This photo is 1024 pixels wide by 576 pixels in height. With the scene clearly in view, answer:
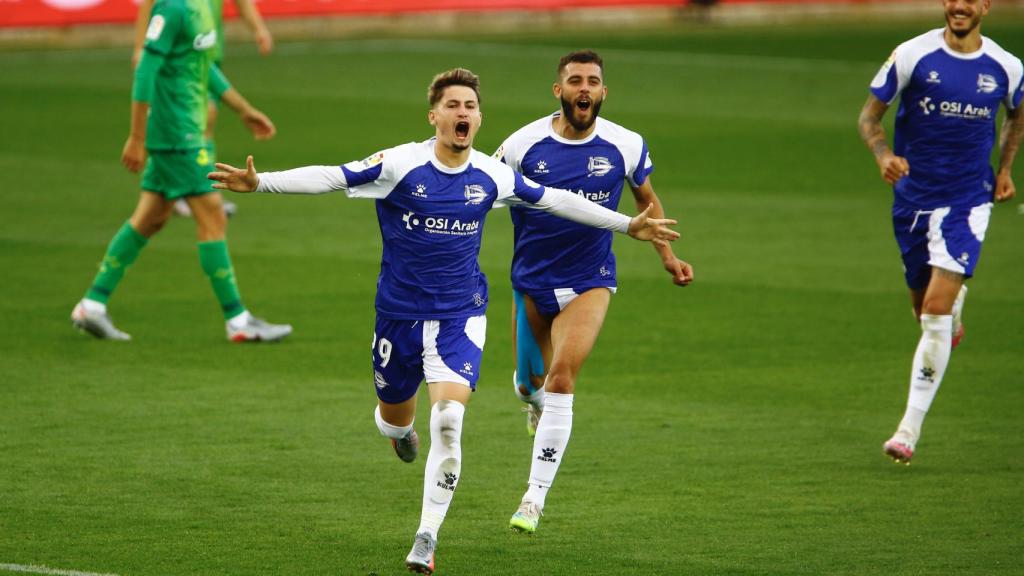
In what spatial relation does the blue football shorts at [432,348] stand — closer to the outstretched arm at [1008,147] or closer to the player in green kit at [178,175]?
the outstretched arm at [1008,147]

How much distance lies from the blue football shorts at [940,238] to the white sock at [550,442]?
256 centimetres

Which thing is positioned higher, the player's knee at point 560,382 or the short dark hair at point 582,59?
the short dark hair at point 582,59

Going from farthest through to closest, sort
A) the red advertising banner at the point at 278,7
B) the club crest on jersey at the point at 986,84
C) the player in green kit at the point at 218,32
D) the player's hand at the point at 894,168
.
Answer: the red advertising banner at the point at 278,7 < the player in green kit at the point at 218,32 < the club crest on jersey at the point at 986,84 < the player's hand at the point at 894,168

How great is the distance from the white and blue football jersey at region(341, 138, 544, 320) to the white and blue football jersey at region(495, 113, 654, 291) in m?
0.87

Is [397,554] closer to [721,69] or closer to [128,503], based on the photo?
[128,503]

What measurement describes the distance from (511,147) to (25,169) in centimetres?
1180

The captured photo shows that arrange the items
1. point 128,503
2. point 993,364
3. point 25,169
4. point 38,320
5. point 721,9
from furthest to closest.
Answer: point 721,9 < point 25,169 < point 38,320 < point 993,364 < point 128,503

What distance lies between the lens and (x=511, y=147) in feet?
27.0

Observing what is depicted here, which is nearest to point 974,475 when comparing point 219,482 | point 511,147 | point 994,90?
point 994,90

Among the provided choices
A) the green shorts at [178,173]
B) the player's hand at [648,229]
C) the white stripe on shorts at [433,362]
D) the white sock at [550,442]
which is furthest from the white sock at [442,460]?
the green shorts at [178,173]

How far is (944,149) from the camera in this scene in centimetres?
907

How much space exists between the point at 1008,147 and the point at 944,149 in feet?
1.73

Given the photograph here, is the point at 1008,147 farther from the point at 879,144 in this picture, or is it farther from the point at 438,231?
the point at 438,231

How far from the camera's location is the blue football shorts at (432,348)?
7.18 m
